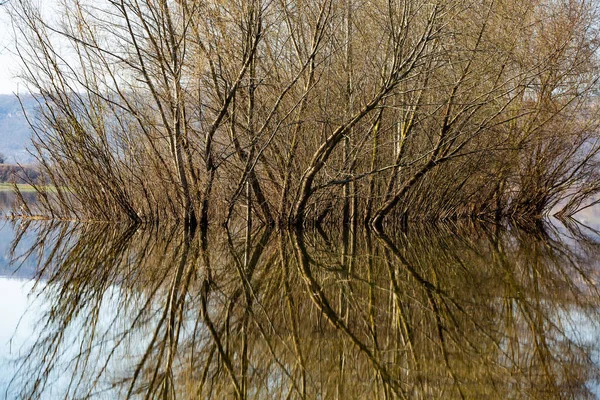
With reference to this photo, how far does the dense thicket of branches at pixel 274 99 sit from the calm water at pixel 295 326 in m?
3.29

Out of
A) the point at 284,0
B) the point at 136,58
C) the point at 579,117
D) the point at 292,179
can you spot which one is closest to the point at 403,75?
the point at 284,0

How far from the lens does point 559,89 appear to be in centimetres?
1673

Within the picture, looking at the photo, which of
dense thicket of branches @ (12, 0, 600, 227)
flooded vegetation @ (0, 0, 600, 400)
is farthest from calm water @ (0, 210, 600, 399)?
dense thicket of branches @ (12, 0, 600, 227)

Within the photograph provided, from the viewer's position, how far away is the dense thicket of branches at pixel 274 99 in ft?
33.4

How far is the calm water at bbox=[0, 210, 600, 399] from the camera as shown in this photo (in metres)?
2.99

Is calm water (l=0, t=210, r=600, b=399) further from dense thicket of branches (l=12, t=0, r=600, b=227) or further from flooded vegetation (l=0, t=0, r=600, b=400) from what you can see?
dense thicket of branches (l=12, t=0, r=600, b=227)

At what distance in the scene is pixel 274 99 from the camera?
11.6 meters

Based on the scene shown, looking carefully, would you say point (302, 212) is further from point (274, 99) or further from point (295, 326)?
point (295, 326)

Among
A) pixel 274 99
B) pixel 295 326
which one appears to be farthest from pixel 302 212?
pixel 295 326

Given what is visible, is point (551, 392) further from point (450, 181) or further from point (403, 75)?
point (450, 181)

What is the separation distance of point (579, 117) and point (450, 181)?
13.5 ft

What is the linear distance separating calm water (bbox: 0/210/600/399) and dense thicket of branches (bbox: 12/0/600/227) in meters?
3.29

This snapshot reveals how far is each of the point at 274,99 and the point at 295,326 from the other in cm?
802

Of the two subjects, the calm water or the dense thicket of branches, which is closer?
the calm water
